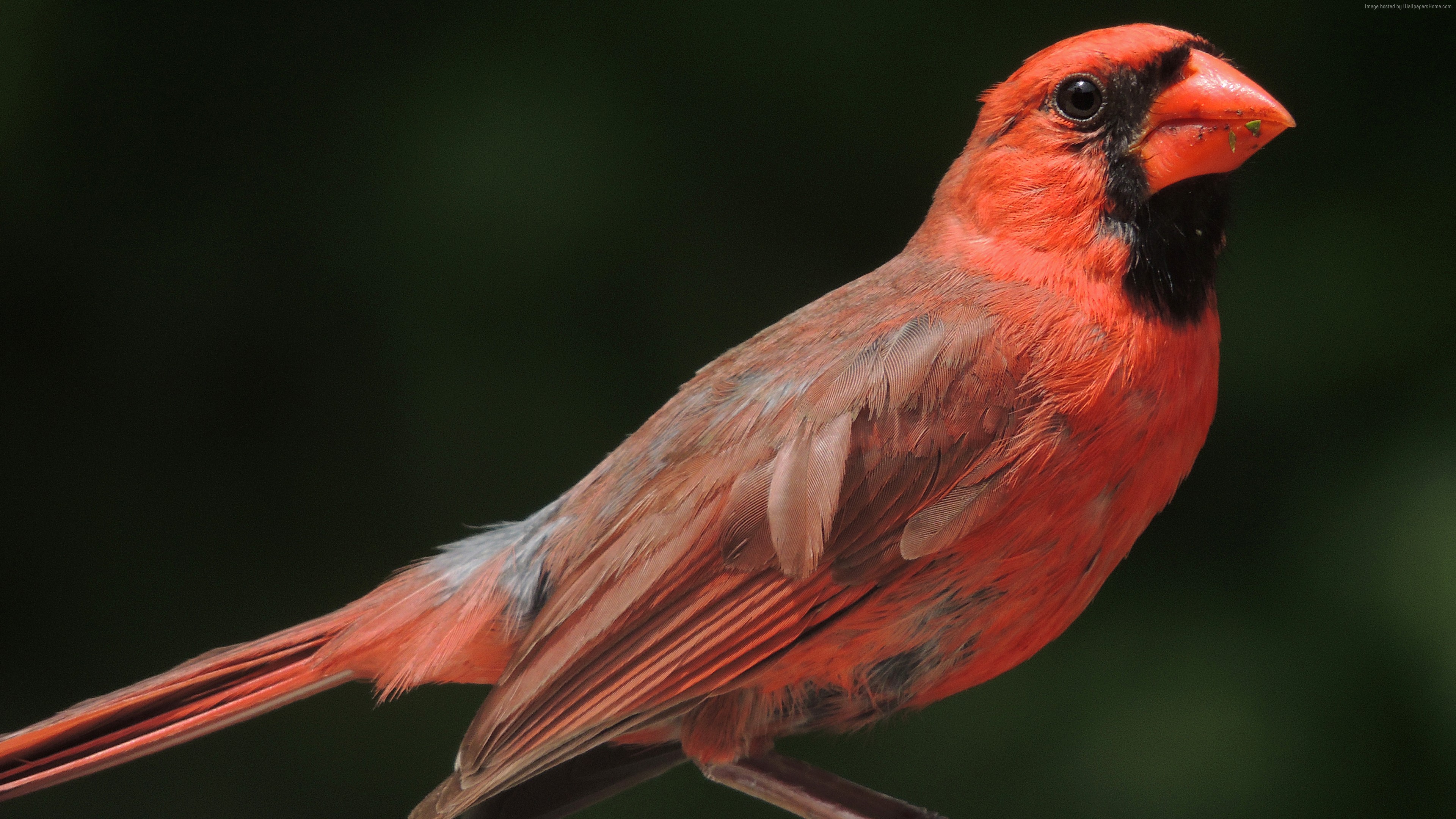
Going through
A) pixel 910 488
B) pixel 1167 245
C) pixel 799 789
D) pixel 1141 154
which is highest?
pixel 1141 154

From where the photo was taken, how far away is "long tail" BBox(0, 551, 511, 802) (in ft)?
4.83

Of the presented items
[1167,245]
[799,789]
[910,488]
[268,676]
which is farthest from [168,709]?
[1167,245]

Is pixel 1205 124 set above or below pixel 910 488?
above

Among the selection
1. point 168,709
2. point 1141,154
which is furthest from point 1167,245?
point 168,709

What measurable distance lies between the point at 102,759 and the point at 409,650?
0.38 metres

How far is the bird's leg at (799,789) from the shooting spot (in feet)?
4.78

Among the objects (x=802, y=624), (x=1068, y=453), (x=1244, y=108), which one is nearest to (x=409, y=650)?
(x=802, y=624)

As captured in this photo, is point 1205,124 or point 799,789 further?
point 799,789

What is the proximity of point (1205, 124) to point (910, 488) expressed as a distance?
514mm

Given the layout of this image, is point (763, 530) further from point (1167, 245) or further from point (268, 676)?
point (268, 676)

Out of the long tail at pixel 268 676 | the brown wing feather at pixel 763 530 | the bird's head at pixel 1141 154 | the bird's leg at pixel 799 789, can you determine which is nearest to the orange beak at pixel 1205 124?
the bird's head at pixel 1141 154

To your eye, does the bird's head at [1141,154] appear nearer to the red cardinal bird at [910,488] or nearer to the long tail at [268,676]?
the red cardinal bird at [910,488]

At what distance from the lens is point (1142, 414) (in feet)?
4.31

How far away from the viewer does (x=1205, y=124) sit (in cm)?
134
